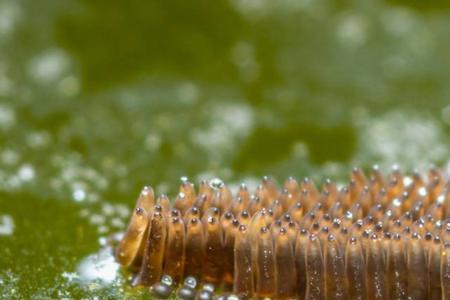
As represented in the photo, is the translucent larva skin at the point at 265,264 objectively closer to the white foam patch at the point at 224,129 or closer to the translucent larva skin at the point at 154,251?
the translucent larva skin at the point at 154,251

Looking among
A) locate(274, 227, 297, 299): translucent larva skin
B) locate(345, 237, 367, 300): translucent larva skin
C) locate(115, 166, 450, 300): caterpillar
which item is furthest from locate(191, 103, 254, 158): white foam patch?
locate(345, 237, 367, 300): translucent larva skin

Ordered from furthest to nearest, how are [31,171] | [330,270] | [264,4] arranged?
[264,4]
[31,171]
[330,270]

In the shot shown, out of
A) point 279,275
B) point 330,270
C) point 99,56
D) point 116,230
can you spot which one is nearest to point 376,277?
point 330,270

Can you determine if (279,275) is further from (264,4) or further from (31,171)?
(264,4)

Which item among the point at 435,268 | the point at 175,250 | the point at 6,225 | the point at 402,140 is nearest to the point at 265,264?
the point at 175,250

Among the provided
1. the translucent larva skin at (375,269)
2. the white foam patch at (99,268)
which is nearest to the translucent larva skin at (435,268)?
the translucent larva skin at (375,269)

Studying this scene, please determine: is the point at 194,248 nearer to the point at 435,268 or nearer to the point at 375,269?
the point at 375,269

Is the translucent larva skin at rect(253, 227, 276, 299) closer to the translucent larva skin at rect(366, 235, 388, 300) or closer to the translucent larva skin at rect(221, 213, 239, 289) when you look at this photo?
the translucent larva skin at rect(221, 213, 239, 289)
